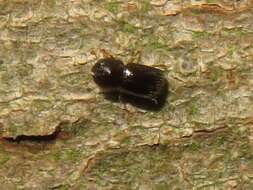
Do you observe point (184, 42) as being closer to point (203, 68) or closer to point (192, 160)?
point (203, 68)

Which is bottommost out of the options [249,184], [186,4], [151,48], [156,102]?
[249,184]

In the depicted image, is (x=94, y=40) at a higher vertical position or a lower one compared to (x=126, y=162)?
higher

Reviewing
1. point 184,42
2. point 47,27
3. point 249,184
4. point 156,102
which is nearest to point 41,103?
point 47,27

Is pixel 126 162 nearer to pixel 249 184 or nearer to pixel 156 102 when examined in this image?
pixel 156 102

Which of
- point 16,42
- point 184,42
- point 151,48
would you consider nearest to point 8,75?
point 16,42

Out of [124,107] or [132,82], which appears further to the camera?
[132,82]

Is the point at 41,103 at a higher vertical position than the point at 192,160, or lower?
higher
